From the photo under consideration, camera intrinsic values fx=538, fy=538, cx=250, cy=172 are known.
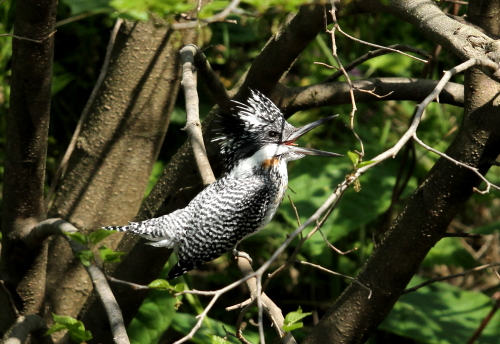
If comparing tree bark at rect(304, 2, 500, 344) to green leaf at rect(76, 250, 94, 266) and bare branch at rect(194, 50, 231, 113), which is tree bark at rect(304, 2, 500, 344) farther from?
green leaf at rect(76, 250, 94, 266)

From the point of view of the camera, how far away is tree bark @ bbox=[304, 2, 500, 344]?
1.92m

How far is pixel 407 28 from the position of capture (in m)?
4.00

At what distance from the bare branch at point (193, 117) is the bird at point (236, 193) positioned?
11 cm

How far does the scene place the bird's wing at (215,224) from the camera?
91.4 inches

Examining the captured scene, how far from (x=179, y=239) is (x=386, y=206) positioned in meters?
1.25

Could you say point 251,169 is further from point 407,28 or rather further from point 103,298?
point 407,28

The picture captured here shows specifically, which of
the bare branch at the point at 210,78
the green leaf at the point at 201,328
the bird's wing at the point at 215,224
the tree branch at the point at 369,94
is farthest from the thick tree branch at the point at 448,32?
the green leaf at the point at 201,328

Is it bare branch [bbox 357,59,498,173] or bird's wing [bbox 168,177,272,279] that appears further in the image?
bird's wing [bbox 168,177,272,279]

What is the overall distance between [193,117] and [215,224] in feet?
1.67

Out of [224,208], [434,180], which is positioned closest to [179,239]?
[224,208]

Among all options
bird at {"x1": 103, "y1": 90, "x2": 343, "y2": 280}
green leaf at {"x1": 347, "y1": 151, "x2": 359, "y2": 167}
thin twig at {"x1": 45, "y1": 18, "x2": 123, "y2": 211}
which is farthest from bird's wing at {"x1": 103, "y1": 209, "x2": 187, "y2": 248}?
green leaf at {"x1": 347, "y1": 151, "x2": 359, "y2": 167}

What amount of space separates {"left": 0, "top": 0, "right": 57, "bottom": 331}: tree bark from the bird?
422 mm

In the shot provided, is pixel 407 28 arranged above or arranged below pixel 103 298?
above

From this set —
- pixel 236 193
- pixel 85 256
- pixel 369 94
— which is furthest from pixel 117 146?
pixel 369 94
